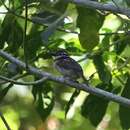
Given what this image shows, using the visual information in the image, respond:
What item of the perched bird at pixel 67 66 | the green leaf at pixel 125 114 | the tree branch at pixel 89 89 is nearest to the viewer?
the tree branch at pixel 89 89

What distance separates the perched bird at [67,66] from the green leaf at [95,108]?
0.11 meters

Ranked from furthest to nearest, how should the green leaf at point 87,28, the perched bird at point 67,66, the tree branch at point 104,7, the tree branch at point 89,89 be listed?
the perched bird at point 67,66, the tree branch at point 89,89, the tree branch at point 104,7, the green leaf at point 87,28

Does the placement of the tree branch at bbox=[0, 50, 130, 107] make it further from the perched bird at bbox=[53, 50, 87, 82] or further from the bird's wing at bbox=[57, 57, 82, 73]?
the bird's wing at bbox=[57, 57, 82, 73]

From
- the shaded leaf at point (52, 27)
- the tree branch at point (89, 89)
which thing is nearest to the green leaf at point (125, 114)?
the tree branch at point (89, 89)

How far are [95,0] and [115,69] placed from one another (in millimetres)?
582

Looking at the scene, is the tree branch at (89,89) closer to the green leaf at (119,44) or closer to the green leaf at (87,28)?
the green leaf at (87,28)

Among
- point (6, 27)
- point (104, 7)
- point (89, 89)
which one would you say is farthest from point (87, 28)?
point (6, 27)

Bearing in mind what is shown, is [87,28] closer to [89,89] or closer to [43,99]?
[89,89]

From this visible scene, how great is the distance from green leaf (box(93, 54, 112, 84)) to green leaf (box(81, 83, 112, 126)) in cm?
10

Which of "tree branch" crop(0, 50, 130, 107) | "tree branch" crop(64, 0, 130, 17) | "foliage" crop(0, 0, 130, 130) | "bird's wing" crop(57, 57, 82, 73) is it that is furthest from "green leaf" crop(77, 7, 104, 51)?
"bird's wing" crop(57, 57, 82, 73)

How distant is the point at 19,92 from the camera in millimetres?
5328

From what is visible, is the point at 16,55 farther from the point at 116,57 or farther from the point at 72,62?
the point at 116,57

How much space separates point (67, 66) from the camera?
280 cm

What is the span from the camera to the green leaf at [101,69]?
251 centimetres
